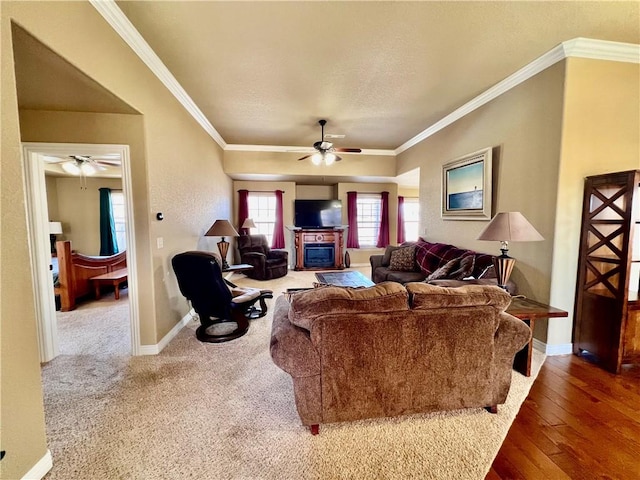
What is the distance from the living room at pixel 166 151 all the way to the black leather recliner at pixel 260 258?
7.01 ft

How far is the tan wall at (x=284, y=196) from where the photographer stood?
7.10m

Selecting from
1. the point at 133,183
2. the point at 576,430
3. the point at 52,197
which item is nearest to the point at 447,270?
the point at 576,430

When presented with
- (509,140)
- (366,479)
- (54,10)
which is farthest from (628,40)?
(54,10)

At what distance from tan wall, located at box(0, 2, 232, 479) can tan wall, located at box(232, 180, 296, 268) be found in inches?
83.9

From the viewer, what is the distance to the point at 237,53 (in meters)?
2.58

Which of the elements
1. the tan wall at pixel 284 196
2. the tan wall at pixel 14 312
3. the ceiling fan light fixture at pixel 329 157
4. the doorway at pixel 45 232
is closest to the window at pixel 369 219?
the tan wall at pixel 284 196

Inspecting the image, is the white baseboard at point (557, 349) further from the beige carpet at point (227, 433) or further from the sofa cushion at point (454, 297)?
the sofa cushion at point (454, 297)

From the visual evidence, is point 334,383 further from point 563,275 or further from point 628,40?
point 628,40

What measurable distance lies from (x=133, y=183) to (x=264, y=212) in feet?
15.9

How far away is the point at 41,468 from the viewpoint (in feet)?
4.68

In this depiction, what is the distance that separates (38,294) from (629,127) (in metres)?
6.07

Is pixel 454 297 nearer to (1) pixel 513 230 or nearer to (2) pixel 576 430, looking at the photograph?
(1) pixel 513 230

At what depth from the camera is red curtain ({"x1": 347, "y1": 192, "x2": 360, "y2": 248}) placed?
7422mm

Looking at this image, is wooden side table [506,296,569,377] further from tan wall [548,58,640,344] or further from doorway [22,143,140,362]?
doorway [22,143,140,362]
